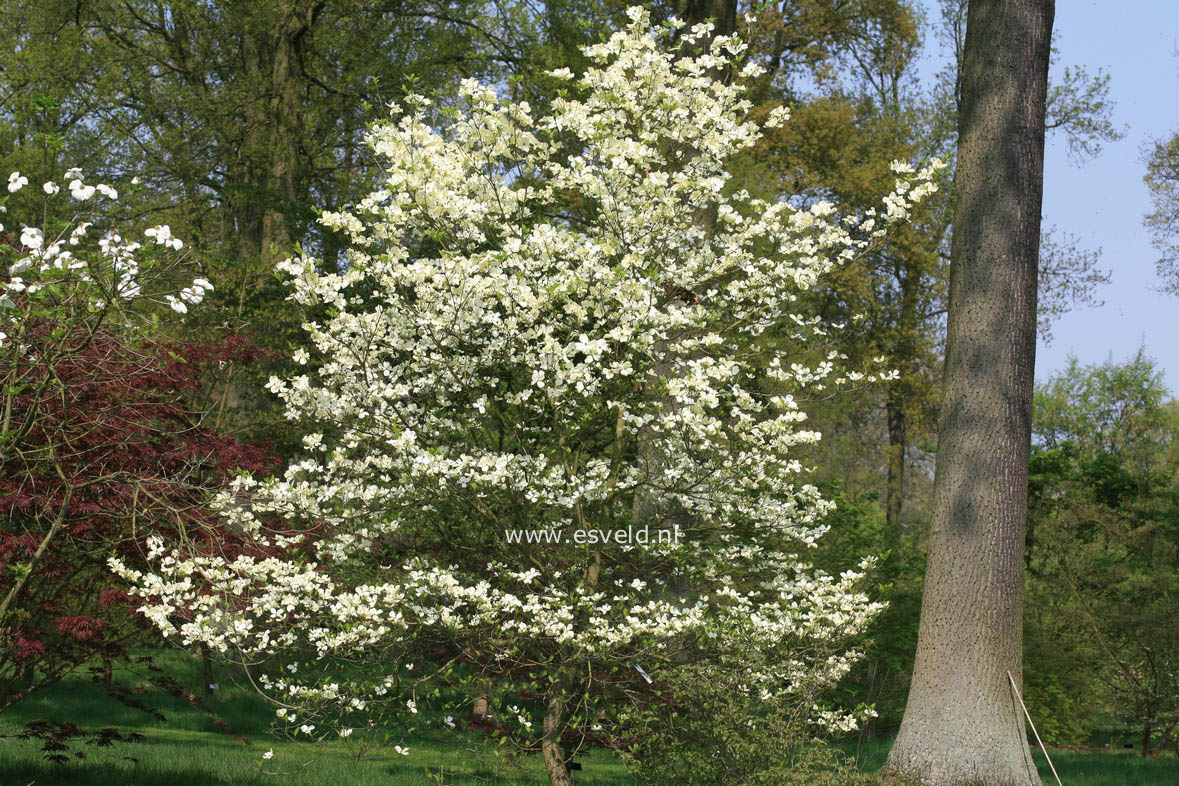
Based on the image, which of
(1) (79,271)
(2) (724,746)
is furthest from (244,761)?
(1) (79,271)

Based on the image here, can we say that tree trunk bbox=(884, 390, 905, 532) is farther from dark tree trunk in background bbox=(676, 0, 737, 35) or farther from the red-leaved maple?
the red-leaved maple

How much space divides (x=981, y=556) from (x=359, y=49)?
11.4 m

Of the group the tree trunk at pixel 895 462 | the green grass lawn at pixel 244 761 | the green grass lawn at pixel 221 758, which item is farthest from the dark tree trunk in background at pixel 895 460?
the green grass lawn at pixel 221 758

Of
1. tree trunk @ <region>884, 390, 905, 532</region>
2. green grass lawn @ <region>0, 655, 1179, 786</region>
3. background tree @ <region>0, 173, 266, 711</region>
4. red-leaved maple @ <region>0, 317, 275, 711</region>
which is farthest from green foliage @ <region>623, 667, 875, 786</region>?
tree trunk @ <region>884, 390, 905, 532</region>

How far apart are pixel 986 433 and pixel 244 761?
18.5 feet

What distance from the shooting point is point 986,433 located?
5.99 metres

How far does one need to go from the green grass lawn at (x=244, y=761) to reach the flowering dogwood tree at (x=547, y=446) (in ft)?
3.26

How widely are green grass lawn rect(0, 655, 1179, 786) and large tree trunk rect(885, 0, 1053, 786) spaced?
7.24ft

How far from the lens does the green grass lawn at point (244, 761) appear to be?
21.7ft

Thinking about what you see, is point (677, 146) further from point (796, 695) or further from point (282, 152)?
point (282, 152)

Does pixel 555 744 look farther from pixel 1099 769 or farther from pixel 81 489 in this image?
pixel 1099 769

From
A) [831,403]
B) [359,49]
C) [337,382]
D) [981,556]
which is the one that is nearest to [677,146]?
[337,382]

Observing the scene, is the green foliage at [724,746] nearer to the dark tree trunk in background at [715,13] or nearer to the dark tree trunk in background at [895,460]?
the dark tree trunk in background at [715,13]

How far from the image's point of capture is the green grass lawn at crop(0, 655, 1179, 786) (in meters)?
6.61
